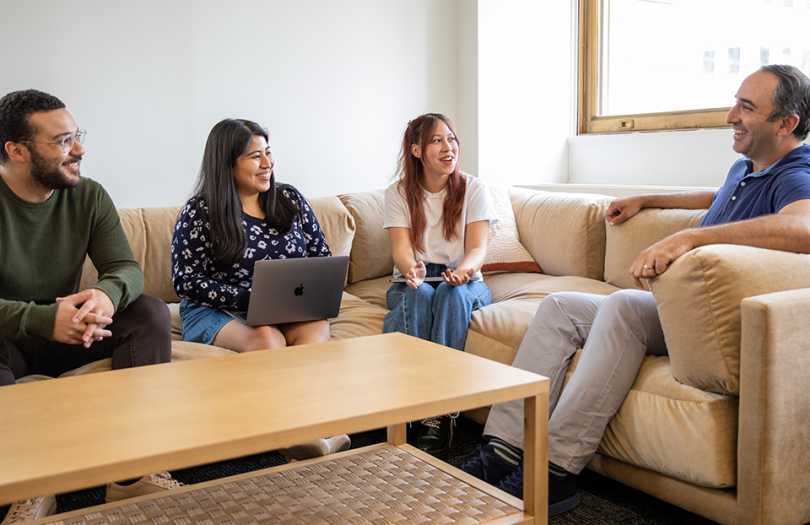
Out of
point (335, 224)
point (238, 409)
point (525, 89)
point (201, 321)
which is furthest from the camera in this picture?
point (525, 89)

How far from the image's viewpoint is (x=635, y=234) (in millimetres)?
2338

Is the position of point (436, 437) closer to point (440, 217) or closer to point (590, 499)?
point (590, 499)

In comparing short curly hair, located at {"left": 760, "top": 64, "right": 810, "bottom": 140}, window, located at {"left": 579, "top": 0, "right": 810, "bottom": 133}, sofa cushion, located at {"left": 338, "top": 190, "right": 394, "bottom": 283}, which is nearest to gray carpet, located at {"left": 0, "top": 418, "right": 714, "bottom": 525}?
sofa cushion, located at {"left": 338, "top": 190, "right": 394, "bottom": 283}

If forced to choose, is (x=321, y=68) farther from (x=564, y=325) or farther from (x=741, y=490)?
(x=741, y=490)

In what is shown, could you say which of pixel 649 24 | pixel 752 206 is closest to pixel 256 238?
pixel 752 206

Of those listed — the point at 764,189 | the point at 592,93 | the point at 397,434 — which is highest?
the point at 592,93

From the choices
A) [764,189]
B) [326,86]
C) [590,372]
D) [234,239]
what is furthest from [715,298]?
[326,86]

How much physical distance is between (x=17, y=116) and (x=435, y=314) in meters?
1.29

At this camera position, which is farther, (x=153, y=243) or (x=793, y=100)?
(x=153, y=243)

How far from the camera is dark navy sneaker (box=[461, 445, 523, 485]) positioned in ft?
5.59

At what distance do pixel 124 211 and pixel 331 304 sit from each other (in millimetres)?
955

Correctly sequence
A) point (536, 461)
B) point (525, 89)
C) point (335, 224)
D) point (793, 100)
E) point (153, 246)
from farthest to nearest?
point (525, 89) → point (335, 224) → point (153, 246) → point (793, 100) → point (536, 461)

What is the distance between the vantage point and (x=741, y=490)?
4.88ft

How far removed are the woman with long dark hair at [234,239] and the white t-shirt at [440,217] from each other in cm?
30
